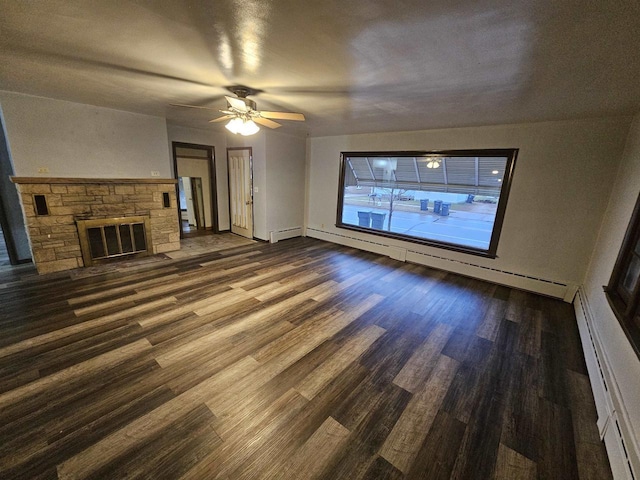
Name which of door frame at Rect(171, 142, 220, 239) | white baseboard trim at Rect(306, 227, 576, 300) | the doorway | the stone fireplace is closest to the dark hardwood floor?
white baseboard trim at Rect(306, 227, 576, 300)

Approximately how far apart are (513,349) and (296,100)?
Answer: 3507 millimetres

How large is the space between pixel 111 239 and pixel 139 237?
0.39 m

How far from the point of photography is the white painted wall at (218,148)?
17.4ft

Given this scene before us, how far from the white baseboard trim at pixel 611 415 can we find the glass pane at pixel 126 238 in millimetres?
5829

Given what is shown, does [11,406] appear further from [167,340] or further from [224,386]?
[224,386]

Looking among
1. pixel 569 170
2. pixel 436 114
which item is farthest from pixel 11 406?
pixel 569 170

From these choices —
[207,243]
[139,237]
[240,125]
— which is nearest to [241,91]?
[240,125]

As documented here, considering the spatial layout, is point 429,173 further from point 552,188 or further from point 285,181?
point 285,181

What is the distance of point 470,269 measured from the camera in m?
4.20

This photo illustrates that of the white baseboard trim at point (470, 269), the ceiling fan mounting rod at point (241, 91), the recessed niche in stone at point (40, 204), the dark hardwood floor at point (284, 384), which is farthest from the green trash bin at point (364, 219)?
the recessed niche in stone at point (40, 204)

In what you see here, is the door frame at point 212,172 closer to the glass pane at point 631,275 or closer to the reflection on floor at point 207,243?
the reflection on floor at point 207,243

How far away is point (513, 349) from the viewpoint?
8.11 ft

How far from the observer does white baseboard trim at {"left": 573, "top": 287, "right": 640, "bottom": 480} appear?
1320 mm

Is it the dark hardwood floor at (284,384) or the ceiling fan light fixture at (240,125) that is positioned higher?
the ceiling fan light fixture at (240,125)
